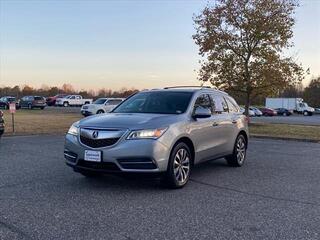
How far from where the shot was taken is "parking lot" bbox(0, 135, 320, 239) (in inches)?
191

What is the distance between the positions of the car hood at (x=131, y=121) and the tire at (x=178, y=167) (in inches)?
18.6

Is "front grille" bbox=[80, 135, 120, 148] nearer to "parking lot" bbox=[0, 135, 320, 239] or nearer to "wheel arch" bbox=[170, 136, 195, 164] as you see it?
"parking lot" bbox=[0, 135, 320, 239]

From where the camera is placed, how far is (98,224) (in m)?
5.05

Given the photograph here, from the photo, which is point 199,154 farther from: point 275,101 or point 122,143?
point 275,101

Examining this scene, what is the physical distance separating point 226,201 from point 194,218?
3.59 feet

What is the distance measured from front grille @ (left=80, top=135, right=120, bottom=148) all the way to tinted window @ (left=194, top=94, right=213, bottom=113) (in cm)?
199

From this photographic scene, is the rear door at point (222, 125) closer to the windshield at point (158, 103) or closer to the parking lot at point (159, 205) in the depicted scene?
the parking lot at point (159, 205)

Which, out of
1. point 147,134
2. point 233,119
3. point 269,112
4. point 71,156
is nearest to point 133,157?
point 147,134

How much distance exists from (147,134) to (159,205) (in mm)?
1148

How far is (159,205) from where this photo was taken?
5977 millimetres

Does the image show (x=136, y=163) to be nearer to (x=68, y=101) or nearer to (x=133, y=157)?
(x=133, y=157)

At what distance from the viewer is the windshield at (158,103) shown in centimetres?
772

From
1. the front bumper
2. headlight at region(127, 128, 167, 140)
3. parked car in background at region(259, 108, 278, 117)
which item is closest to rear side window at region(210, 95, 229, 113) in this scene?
headlight at region(127, 128, 167, 140)

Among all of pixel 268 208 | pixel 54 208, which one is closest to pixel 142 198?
pixel 54 208
